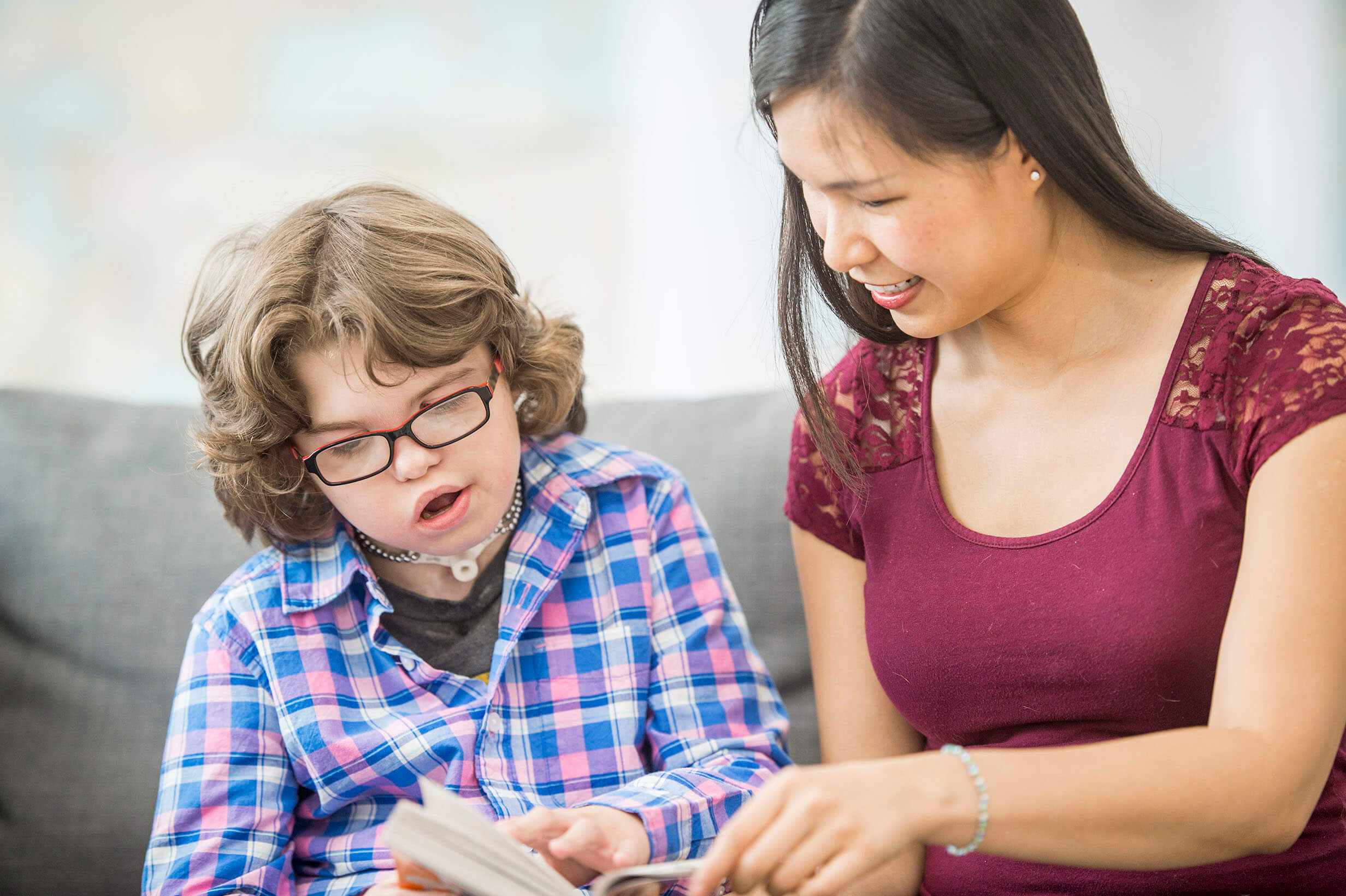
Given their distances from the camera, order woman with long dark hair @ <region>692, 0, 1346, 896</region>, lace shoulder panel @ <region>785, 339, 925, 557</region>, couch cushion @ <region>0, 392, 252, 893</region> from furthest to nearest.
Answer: couch cushion @ <region>0, 392, 252, 893</region> → lace shoulder panel @ <region>785, 339, 925, 557</region> → woman with long dark hair @ <region>692, 0, 1346, 896</region>

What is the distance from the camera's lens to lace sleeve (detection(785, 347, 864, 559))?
4.10 feet

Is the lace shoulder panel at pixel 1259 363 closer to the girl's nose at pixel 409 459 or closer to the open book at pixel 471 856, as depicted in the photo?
the open book at pixel 471 856

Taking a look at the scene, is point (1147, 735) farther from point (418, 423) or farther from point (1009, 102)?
point (418, 423)

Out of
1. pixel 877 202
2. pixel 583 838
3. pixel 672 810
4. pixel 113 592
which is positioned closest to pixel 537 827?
pixel 583 838

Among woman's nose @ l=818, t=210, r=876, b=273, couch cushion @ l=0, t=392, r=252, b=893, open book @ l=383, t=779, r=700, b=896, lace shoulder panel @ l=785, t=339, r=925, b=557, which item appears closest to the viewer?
open book @ l=383, t=779, r=700, b=896

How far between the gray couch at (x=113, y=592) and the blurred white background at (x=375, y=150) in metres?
0.66

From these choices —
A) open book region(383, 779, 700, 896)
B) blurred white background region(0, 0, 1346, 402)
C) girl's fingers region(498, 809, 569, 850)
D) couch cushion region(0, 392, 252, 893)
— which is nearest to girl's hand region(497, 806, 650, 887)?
girl's fingers region(498, 809, 569, 850)

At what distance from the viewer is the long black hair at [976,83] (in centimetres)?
93

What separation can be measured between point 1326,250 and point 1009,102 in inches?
64.0

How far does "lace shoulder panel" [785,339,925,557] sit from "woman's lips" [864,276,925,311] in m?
0.17

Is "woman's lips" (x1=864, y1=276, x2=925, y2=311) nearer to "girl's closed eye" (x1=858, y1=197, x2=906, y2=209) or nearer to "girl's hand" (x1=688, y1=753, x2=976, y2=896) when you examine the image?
"girl's closed eye" (x1=858, y1=197, x2=906, y2=209)

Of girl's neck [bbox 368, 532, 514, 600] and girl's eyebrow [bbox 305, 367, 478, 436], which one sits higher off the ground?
girl's eyebrow [bbox 305, 367, 478, 436]

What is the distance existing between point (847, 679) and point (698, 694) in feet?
0.61

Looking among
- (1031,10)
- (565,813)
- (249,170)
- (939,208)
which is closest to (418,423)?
(565,813)
